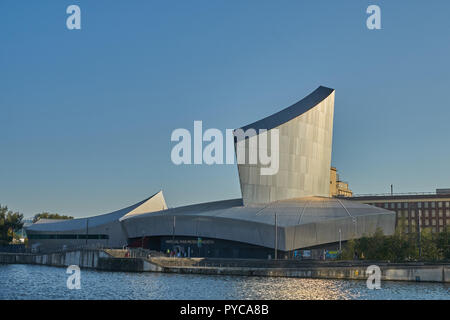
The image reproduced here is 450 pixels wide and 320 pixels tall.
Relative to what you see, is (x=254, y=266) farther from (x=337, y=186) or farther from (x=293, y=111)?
(x=337, y=186)

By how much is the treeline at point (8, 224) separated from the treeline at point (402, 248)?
78.2 meters

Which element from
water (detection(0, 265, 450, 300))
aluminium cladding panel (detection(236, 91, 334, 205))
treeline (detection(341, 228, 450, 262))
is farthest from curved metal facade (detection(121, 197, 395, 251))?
water (detection(0, 265, 450, 300))

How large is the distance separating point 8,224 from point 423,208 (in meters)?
91.6

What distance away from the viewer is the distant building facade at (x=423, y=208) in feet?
450

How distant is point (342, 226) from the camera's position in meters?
83.3

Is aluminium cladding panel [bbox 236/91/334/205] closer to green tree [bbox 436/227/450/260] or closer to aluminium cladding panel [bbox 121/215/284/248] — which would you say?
aluminium cladding panel [bbox 121/215/284/248]

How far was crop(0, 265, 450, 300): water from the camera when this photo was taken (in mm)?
48688

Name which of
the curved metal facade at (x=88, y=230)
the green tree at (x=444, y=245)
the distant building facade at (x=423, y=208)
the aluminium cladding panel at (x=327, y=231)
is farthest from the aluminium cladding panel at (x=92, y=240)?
the distant building facade at (x=423, y=208)

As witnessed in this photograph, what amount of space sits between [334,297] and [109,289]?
63.7 ft
